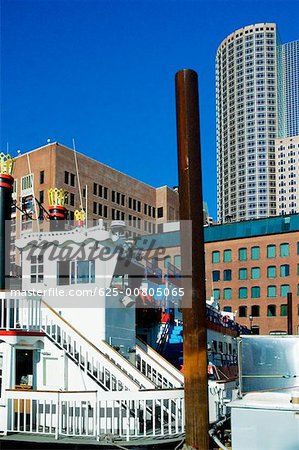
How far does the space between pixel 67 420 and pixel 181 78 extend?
748cm

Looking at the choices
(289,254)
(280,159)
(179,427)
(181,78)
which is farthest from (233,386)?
(280,159)

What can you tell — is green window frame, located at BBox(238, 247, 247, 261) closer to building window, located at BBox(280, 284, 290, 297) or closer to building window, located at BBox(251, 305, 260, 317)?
building window, located at BBox(280, 284, 290, 297)

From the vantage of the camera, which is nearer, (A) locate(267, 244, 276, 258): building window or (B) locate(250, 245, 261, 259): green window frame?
(A) locate(267, 244, 276, 258): building window

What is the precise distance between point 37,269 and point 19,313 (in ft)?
10.7

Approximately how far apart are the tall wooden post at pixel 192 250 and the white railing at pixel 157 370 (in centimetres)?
734

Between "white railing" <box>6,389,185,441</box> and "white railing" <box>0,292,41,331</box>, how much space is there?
1.91m

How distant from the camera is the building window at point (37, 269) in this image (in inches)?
714

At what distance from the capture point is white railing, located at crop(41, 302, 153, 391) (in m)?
14.6

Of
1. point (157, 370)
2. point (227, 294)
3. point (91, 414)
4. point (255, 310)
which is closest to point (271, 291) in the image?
point (255, 310)

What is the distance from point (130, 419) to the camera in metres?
13.4

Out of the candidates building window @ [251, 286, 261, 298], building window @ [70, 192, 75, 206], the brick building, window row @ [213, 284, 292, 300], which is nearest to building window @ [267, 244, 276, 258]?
the brick building

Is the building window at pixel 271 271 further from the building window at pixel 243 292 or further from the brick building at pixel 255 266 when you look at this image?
the building window at pixel 243 292

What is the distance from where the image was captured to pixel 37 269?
18203 millimetres

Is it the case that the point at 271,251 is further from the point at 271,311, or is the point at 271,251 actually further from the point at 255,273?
the point at 271,311
